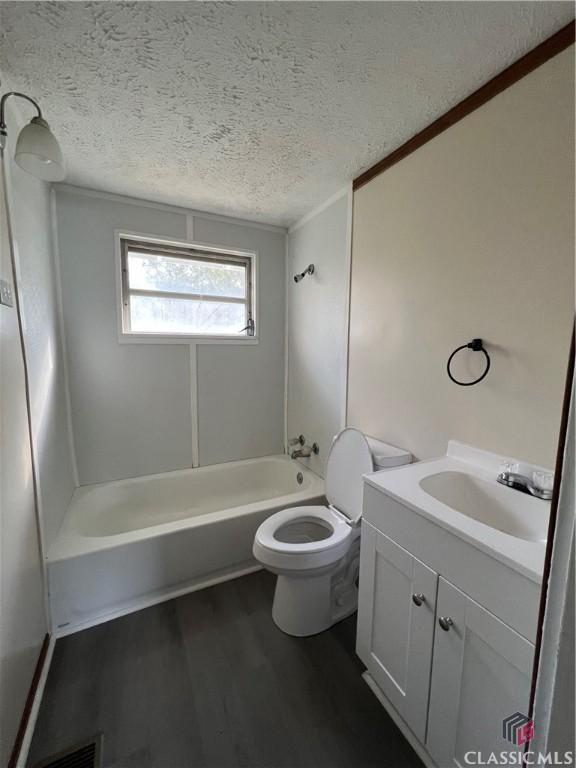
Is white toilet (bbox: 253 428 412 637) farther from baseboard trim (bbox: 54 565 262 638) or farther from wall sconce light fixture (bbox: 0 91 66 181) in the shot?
wall sconce light fixture (bbox: 0 91 66 181)

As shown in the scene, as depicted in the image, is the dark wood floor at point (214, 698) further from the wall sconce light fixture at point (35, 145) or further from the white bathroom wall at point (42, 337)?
the wall sconce light fixture at point (35, 145)

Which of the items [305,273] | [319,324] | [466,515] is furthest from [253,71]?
[466,515]

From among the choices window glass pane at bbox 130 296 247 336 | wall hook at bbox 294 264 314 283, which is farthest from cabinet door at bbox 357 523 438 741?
window glass pane at bbox 130 296 247 336

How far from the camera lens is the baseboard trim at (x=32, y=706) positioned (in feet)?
3.38

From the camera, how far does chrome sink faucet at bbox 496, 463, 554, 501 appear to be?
1030 millimetres

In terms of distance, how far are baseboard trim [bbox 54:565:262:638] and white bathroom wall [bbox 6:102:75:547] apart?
44cm

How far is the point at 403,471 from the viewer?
1236 mm

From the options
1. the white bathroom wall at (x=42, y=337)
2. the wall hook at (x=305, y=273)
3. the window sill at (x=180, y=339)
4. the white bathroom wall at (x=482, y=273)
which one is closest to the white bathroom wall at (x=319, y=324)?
the wall hook at (x=305, y=273)

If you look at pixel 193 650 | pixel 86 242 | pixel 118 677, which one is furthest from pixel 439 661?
pixel 86 242

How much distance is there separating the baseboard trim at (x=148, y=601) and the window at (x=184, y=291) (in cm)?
165

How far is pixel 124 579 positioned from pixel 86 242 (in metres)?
2.05

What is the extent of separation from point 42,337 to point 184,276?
Result: 3.56 ft

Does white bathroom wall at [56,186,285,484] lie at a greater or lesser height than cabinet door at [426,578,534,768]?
greater

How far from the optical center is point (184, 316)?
2.44m
